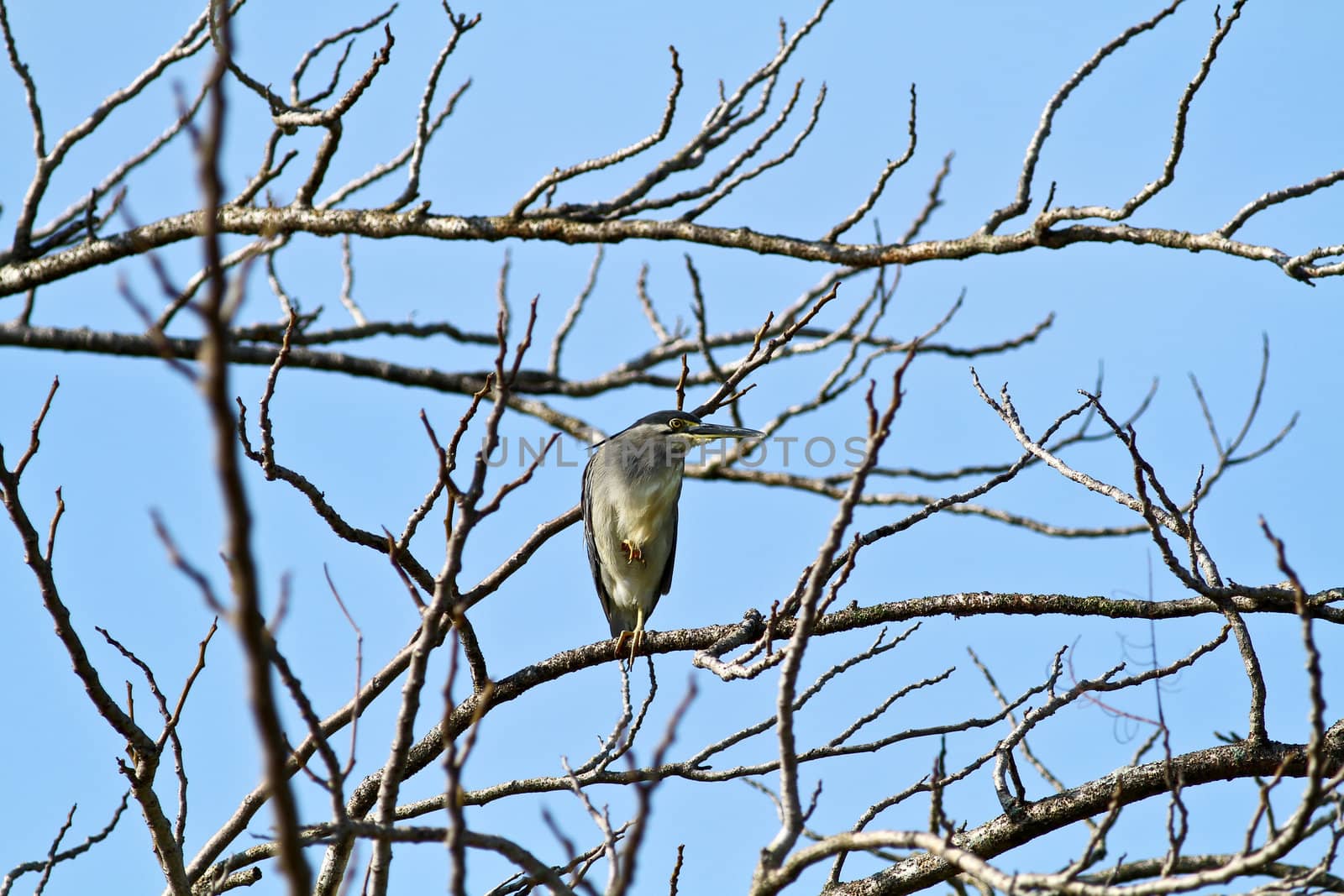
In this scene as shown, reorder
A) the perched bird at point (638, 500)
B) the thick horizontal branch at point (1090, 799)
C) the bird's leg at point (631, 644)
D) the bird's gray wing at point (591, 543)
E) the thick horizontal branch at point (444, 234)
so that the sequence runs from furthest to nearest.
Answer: the bird's gray wing at point (591, 543) < the perched bird at point (638, 500) < the thick horizontal branch at point (444, 234) < the bird's leg at point (631, 644) < the thick horizontal branch at point (1090, 799)

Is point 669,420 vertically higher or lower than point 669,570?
higher

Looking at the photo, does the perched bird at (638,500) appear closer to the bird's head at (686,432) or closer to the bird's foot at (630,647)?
the bird's head at (686,432)

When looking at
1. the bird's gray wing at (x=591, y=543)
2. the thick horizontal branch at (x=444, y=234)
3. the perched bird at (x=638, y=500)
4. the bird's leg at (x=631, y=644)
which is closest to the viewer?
the bird's leg at (x=631, y=644)

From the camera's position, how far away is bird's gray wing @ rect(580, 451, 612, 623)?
642 centimetres

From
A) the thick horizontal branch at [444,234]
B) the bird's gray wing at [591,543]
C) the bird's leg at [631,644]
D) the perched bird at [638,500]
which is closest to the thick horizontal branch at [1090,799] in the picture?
the bird's leg at [631,644]

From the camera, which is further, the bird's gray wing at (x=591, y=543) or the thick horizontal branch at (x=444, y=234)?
the bird's gray wing at (x=591, y=543)

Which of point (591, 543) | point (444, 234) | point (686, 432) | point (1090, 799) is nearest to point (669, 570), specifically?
point (591, 543)

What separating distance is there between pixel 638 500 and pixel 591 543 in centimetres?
55

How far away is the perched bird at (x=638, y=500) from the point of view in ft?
20.1

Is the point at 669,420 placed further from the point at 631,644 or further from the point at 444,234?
the point at 631,644

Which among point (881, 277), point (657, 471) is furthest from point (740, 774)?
point (881, 277)

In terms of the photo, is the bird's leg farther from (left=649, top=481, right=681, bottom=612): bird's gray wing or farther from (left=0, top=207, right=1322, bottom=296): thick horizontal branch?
A: (left=649, top=481, right=681, bottom=612): bird's gray wing

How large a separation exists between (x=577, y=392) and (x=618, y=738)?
11.1 ft

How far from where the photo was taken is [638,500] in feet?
20.0
